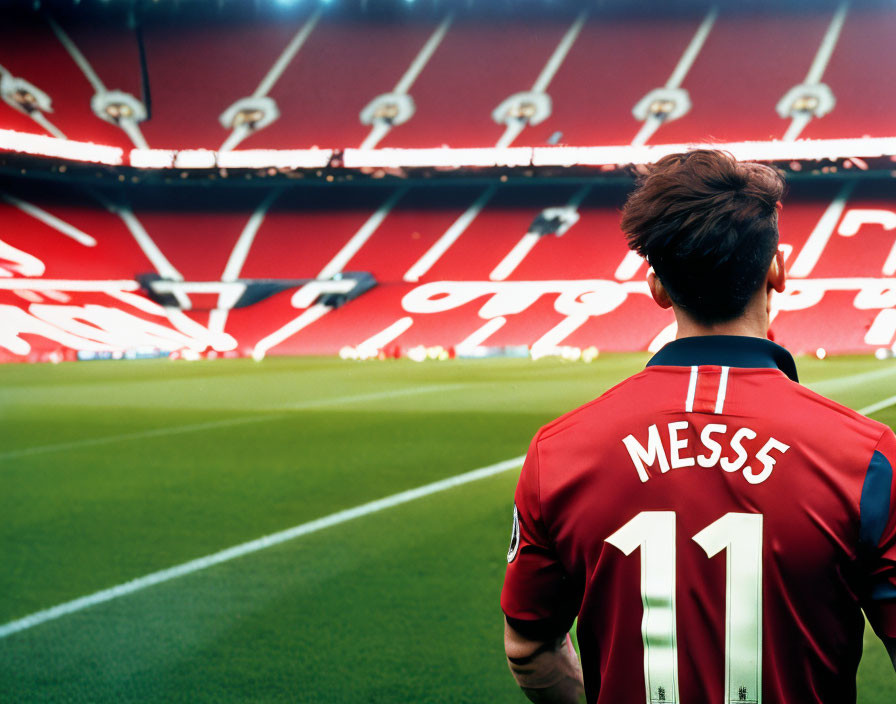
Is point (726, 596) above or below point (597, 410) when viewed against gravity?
below

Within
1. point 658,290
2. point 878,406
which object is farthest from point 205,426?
point 658,290

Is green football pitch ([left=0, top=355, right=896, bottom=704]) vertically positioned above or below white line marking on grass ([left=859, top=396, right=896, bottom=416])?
below

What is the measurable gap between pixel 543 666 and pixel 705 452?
0.44 m

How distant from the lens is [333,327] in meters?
23.1

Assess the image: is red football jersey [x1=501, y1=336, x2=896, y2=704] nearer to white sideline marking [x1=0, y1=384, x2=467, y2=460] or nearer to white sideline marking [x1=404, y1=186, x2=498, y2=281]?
white sideline marking [x1=0, y1=384, x2=467, y2=460]

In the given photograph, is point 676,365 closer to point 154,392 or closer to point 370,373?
point 154,392

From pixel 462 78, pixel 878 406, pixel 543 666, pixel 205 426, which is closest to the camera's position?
pixel 543 666

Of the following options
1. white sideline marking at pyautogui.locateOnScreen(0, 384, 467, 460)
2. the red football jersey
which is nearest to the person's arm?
the red football jersey

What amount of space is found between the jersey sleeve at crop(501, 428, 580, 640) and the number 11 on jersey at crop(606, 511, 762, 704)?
12cm

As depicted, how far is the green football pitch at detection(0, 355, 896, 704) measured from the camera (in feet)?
9.73

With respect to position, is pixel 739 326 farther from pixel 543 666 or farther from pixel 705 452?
pixel 543 666

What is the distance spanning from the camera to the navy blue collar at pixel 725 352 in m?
1.23

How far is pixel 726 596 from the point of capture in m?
1.18

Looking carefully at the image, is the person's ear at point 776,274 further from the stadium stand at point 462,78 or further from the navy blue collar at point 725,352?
the stadium stand at point 462,78
